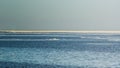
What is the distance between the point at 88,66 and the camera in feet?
150

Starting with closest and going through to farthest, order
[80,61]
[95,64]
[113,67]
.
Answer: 1. [113,67]
2. [95,64]
3. [80,61]

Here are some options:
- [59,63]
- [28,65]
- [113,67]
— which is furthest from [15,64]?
[113,67]

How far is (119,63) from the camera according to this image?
4919 centimetres

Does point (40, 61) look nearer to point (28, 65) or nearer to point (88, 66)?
point (28, 65)

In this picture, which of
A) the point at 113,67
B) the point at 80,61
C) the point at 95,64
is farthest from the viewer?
the point at 80,61

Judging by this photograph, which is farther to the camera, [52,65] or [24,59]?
[24,59]

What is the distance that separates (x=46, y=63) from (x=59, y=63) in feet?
5.44

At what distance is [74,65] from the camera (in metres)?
46.9

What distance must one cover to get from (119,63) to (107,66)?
9.47 feet

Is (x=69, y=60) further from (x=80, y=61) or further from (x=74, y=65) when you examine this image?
(x=74, y=65)

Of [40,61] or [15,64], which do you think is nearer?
[15,64]

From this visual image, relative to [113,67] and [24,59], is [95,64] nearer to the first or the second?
[113,67]

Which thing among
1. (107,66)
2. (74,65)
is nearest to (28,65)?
(74,65)

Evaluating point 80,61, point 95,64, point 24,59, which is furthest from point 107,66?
point 24,59
